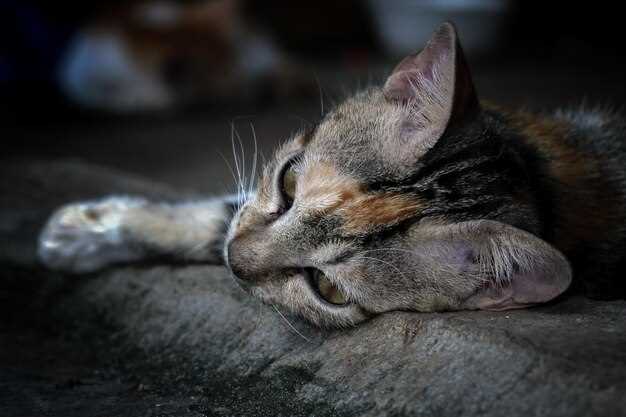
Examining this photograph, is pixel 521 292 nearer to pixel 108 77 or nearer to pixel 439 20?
pixel 108 77

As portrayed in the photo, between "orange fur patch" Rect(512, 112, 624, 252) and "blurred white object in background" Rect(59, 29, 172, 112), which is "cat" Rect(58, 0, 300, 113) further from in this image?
"orange fur patch" Rect(512, 112, 624, 252)

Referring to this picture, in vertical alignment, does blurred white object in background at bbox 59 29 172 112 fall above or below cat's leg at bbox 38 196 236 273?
above

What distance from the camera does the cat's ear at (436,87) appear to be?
1711 millimetres

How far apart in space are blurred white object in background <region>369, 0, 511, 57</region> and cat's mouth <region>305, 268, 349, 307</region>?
5.00m

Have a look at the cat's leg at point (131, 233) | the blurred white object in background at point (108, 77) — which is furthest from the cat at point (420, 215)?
the blurred white object in background at point (108, 77)

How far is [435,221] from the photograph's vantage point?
175 cm

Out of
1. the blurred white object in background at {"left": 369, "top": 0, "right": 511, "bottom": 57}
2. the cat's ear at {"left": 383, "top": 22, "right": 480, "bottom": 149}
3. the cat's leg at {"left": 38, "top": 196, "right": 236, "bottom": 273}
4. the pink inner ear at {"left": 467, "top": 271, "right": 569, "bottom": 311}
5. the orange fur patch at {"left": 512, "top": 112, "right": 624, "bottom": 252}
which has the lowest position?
the pink inner ear at {"left": 467, "top": 271, "right": 569, "bottom": 311}

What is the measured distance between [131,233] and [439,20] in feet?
15.4

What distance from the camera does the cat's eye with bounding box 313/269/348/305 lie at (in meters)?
1.84

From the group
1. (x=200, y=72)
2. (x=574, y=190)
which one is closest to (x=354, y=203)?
(x=574, y=190)

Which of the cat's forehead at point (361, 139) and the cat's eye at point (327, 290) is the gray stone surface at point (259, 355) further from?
the cat's forehead at point (361, 139)

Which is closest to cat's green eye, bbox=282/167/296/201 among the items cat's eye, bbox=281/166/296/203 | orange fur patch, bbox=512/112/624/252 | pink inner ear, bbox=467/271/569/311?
cat's eye, bbox=281/166/296/203

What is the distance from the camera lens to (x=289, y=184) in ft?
6.40

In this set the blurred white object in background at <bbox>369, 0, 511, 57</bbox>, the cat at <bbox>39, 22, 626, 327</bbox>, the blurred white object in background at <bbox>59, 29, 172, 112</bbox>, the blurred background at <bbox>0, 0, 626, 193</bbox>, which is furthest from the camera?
the blurred white object in background at <bbox>369, 0, 511, 57</bbox>
